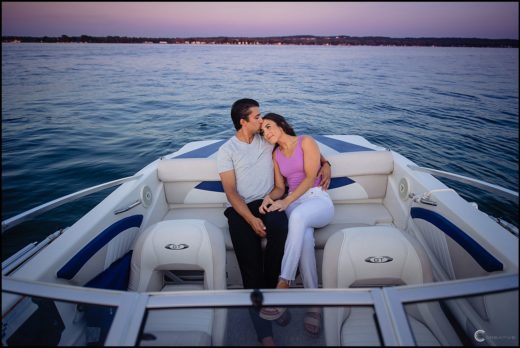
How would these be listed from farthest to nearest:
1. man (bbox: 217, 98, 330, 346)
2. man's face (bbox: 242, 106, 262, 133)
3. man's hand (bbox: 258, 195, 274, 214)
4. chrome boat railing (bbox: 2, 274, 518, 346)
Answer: man's face (bbox: 242, 106, 262, 133) < man's hand (bbox: 258, 195, 274, 214) < man (bbox: 217, 98, 330, 346) < chrome boat railing (bbox: 2, 274, 518, 346)

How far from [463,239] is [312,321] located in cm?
135

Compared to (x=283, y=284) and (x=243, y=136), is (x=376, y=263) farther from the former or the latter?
(x=243, y=136)

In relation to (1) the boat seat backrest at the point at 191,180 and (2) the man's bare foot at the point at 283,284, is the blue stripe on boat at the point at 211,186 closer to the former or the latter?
(1) the boat seat backrest at the point at 191,180

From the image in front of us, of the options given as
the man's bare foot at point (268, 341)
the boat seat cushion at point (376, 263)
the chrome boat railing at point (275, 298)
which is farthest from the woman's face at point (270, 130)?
the man's bare foot at point (268, 341)

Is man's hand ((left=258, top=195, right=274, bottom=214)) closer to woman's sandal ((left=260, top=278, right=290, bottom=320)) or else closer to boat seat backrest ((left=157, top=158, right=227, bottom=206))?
boat seat backrest ((left=157, top=158, right=227, bottom=206))

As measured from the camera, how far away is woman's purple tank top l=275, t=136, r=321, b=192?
7.91 ft

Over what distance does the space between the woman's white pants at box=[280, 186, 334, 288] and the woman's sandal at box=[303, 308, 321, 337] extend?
2.72 ft

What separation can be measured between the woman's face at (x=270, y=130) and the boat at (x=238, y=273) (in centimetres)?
86

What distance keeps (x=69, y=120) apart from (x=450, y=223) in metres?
10.3

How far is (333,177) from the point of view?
2990 mm

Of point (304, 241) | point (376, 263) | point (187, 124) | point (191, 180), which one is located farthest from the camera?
point (187, 124)

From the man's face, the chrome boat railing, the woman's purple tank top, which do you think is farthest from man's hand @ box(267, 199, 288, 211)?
the chrome boat railing

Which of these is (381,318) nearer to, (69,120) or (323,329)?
(323,329)

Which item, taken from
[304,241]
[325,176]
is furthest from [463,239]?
[325,176]
